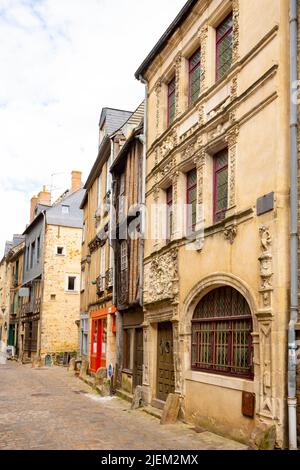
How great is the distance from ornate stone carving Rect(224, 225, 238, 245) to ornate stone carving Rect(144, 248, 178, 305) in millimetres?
2531

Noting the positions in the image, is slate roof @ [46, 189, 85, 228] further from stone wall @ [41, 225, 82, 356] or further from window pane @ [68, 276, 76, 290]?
window pane @ [68, 276, 76, 290]

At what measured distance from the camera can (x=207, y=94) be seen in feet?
34.9

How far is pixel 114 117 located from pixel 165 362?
12395mm

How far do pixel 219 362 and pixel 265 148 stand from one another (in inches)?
153

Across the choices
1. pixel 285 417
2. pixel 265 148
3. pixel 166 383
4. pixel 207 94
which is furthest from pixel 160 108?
pixel 285 417

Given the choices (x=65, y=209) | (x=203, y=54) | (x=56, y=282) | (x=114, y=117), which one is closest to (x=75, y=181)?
(x=65, y=209)

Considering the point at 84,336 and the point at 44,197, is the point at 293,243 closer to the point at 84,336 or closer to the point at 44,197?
the point at 84,336

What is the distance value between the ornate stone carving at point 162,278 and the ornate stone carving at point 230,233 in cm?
253

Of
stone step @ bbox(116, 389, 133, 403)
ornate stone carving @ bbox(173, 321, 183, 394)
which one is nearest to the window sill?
ornate stone carving @ bbox(173, 321, 183, 394)

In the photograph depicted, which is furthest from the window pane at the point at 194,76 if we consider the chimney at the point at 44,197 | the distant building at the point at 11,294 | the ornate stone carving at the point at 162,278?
the distant building at the point at 11,294

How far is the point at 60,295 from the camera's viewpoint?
32469mm

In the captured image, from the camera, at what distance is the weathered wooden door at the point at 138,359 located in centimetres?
1447

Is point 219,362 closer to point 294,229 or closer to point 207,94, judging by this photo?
point 294,229

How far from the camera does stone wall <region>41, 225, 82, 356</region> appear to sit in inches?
1252
